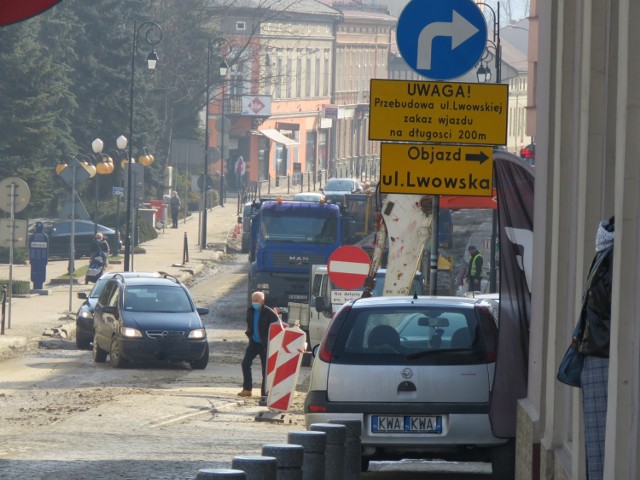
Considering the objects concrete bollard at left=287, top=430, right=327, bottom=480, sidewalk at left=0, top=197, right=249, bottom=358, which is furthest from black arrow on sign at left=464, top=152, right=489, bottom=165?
sidewalk at left=0, top=197, right=249, bottom=358

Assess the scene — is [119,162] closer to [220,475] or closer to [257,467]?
[257,467]

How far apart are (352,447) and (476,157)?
2306 millimetres

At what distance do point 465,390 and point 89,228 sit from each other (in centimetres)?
4102

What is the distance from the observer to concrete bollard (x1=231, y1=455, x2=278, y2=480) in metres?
7.03

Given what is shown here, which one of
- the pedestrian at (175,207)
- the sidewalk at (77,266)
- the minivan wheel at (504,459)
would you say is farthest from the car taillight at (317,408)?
the pedestrian at (175,207)

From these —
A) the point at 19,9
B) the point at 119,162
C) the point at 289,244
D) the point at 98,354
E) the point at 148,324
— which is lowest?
the point at 98,354

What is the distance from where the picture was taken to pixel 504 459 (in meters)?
11.0

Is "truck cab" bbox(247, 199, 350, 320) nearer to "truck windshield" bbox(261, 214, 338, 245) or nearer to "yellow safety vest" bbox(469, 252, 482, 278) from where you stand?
"truck windshield" bbox(261, 214, 338, 245)

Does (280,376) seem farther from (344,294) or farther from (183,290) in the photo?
(183,290)

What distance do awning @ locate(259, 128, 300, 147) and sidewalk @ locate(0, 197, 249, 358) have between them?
1508 cm

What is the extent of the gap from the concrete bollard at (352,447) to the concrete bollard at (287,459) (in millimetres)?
2358

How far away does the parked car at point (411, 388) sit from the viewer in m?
10.8

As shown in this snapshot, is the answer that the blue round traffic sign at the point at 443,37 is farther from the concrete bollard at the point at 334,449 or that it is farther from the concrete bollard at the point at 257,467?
the concrete bollard at the point at 257,467

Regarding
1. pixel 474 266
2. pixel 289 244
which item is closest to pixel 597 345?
pixel 289 244
